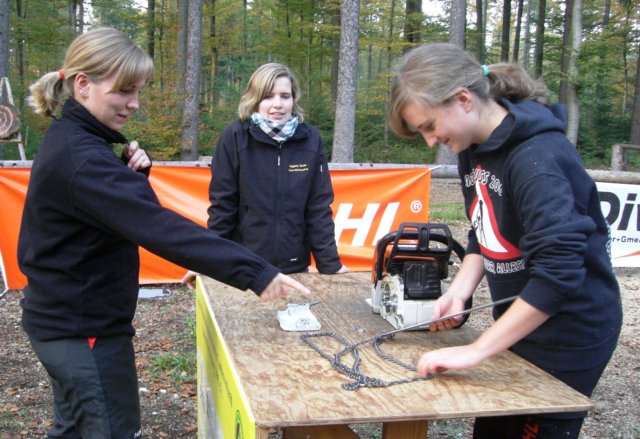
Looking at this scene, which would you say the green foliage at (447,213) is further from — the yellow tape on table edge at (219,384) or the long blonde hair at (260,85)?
the yellow tape on table edge at (219,384)

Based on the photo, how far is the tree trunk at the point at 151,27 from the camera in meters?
20.6

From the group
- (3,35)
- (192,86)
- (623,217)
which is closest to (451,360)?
(623,217)

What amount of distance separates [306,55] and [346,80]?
9.66 meters

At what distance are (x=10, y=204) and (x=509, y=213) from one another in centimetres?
480

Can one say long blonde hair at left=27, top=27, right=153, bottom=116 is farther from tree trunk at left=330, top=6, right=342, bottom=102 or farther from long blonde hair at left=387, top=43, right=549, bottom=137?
tree trunk at left=330, top=6, right=342, bottom=102

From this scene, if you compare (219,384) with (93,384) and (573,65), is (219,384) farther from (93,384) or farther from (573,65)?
(573,65)

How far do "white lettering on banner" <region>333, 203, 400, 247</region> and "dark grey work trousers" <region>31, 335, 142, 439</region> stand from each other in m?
3.98

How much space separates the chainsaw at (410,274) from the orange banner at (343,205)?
11.7ft

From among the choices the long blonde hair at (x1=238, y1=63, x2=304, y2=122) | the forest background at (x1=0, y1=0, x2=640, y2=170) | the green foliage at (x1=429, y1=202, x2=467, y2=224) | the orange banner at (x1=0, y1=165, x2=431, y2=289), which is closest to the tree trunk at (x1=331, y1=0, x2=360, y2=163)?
the green foliage at (x1=429, y1=202, x2=467, y2=224)

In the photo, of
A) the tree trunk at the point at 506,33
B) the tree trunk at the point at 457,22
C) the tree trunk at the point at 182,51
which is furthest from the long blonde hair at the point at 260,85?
the tree trunk at the point at 506,33

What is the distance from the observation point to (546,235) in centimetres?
145

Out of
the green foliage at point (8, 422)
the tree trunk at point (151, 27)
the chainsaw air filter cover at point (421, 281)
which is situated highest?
the tree trunk at point (151, 27)

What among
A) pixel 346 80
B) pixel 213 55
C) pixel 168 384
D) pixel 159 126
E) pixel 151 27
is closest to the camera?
pixel 168 384

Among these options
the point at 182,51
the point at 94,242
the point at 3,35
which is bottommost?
the point at 94,242
